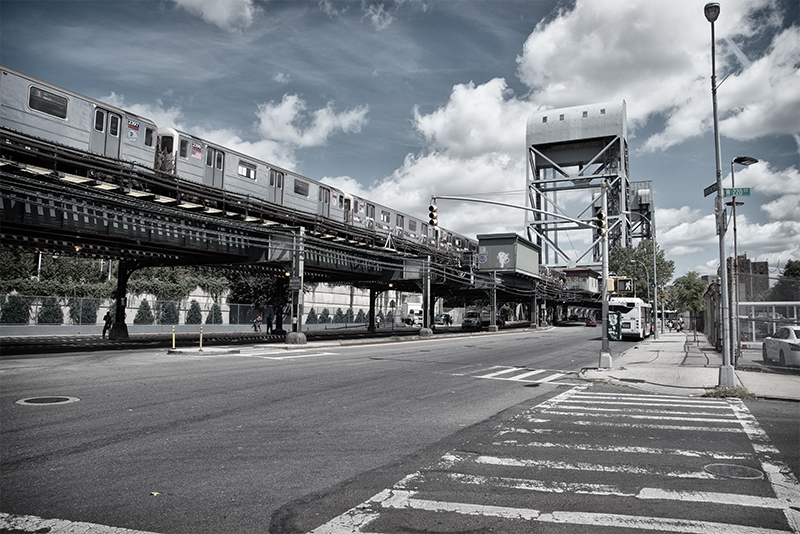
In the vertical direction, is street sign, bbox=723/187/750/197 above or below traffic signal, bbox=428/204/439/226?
below

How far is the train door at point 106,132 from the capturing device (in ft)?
68.5

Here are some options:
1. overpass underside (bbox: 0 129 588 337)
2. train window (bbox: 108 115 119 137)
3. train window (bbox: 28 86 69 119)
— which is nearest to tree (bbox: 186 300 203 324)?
overpass underside (bbox: 0 129 588 337)

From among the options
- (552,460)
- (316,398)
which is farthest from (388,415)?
(552,460)

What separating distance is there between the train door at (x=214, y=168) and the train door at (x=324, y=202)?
26.1ft

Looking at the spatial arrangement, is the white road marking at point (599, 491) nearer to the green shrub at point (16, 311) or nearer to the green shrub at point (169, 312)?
the green shrub at point (16, 311)

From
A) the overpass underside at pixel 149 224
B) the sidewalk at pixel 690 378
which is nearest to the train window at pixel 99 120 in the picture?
the overpass underside at pixel 149 224

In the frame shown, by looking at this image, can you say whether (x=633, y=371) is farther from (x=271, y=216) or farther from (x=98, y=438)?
(x=271, y=216)

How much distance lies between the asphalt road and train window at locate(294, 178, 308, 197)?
17.7 meters

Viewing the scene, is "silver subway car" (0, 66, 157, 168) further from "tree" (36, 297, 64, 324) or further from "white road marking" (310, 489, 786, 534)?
"white road marking" (310, 489, 786, 534)

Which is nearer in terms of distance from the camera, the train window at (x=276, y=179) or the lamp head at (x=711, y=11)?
the lamp head at (x=711, y=11)

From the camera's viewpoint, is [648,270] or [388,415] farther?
[648,270]

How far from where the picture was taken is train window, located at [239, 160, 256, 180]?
90.9 feet

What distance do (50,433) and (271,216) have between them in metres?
22.8

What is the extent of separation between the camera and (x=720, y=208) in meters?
13.8
